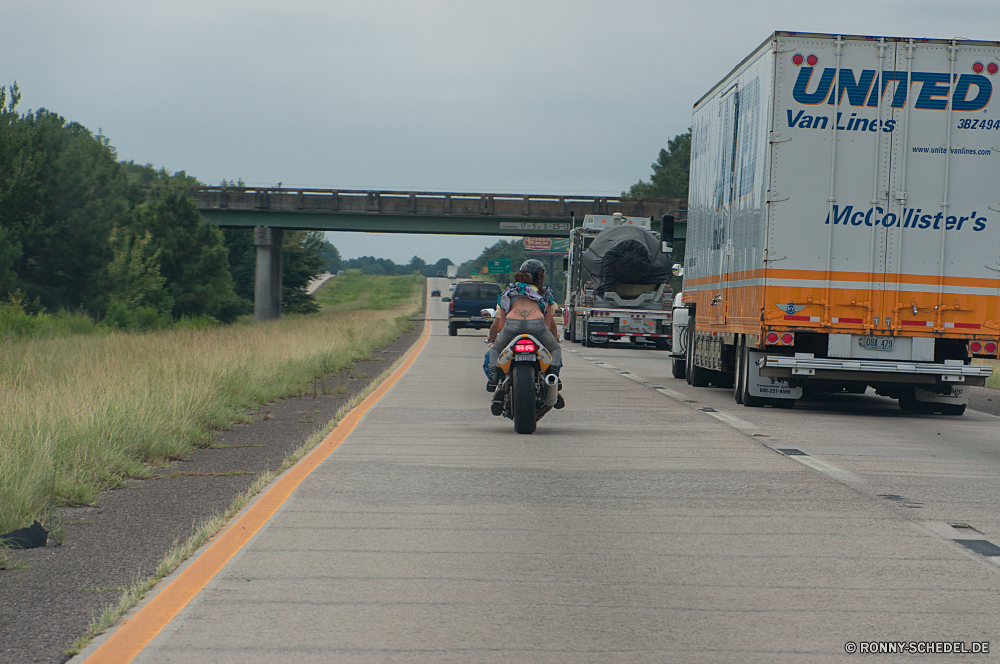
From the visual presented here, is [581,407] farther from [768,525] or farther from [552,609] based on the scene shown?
[552,609]

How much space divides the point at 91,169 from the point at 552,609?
42.2 metres

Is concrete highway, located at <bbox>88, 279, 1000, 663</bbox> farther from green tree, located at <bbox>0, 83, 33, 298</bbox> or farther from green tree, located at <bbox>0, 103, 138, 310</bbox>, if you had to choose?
green tree, located at <bbox>0, 103, 138, 310</bbox>

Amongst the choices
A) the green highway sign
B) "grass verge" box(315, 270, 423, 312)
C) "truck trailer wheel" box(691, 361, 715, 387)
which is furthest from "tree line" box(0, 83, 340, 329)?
"grass verge" box(315, 270, 423, 312)

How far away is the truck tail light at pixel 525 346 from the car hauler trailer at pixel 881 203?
3.78 metres

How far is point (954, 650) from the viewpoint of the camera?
451cm

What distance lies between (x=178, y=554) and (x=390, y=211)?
55330 millimetres

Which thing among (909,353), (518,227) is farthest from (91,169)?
(909,353)

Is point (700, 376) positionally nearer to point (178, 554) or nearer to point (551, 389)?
point (551, 389)

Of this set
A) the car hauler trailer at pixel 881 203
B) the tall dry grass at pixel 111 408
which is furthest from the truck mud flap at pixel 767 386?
the tall dry grass at pixel 111 408

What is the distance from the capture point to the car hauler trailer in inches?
540

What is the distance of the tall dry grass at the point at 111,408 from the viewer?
7.77m

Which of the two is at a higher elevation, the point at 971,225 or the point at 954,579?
the point at 971,225

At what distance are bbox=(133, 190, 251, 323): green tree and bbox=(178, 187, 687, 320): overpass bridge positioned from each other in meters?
9.58

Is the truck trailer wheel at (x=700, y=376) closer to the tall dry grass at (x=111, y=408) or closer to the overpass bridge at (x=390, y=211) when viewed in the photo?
the tall dry grass at (x=111, y=408)
